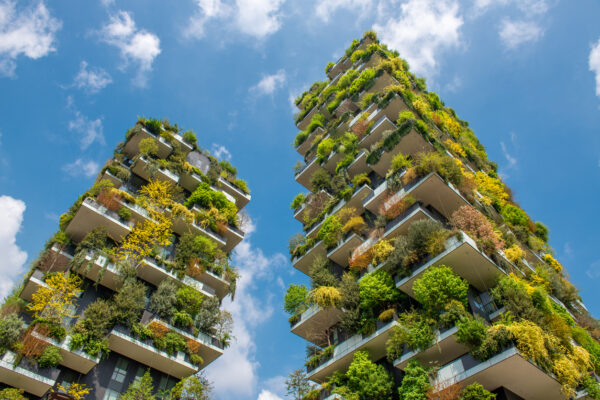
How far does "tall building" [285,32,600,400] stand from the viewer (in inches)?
641

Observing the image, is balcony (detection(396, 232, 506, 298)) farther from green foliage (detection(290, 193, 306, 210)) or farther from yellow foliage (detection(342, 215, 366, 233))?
green foliage (detection(290, 193, 306, 210))

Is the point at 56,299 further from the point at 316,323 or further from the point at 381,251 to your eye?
the point at 381,251

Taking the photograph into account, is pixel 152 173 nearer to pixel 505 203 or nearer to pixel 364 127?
pixel 364 127

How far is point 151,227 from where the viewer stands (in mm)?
28719

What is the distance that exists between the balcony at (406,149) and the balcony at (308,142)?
40.9ft

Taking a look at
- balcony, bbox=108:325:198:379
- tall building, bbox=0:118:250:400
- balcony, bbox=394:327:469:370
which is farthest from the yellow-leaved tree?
balcony, bbox=394:327:469:370

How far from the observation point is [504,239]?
23.4 meters

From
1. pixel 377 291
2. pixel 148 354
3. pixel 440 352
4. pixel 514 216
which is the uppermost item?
pixel 514 216

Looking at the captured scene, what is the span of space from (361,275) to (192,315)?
1136cm

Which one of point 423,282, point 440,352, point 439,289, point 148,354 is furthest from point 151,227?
point 440,352

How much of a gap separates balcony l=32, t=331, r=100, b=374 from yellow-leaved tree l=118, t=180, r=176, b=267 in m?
6.38

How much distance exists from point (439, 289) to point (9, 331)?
67.7 feet

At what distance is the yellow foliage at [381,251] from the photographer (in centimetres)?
2247

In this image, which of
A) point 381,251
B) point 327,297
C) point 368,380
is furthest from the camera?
point 381,251
